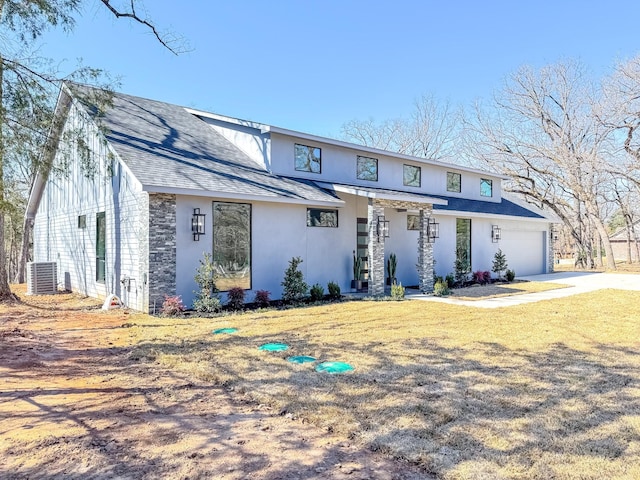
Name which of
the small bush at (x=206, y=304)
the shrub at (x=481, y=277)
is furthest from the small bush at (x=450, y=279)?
the small bush at (x=206, y=304)

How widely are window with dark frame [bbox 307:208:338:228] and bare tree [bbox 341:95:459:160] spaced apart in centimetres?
1947

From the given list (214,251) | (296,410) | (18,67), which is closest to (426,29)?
(214,251)

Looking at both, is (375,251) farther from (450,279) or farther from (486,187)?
(486,187)

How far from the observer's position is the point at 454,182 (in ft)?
58.4

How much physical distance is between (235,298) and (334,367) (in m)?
5.10

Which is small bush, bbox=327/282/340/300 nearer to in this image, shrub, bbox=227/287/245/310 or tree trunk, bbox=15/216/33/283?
shrub, bbox=227/287/245/310

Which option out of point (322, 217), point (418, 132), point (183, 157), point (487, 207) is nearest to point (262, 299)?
point (322, 217)

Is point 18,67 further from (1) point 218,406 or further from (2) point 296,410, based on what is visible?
(2) point 296,410

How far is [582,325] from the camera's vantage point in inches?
305

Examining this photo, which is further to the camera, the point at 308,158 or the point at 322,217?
the point at 308,158

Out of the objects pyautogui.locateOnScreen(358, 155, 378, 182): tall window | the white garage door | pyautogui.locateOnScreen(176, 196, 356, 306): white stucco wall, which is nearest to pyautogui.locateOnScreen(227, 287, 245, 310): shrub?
pyautogui.locateOnScreen(176, 196, 356, 306): white stucco wall

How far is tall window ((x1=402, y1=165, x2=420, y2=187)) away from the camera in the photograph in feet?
51.1

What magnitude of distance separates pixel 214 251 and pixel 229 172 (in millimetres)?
2319

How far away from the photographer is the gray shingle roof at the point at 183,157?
927 cm
